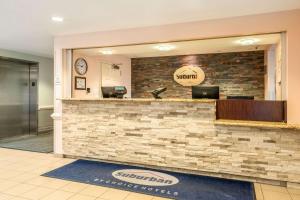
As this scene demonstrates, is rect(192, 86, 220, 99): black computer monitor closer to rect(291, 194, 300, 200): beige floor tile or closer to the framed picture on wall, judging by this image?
rect(291, 194, 300, 200): beige floor tile

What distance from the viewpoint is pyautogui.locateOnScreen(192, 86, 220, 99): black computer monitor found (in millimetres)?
3875

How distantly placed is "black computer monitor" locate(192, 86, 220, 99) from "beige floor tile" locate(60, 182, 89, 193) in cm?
223

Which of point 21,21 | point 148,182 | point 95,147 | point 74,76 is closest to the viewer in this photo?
point 148,182

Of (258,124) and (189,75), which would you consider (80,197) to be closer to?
(258,124)

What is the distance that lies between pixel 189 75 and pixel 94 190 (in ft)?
13.0

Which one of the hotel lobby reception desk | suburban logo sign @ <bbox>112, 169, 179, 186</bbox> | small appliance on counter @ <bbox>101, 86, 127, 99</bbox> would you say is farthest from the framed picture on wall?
suburban logo sign @ <bbox>112, 169, 179, 186</bbox>

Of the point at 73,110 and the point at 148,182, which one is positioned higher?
the point at 73,110

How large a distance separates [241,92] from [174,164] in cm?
288

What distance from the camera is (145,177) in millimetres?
3559

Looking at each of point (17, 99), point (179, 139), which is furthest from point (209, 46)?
point (17, 99)

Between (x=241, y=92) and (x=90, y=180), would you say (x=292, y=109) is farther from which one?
(x=90, y=180)

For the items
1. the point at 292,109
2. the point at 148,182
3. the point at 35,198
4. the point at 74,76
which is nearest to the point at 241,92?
the point at 292,109

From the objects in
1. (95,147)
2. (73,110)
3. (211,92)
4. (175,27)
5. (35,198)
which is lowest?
(35,198)

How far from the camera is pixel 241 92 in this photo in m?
5.65
